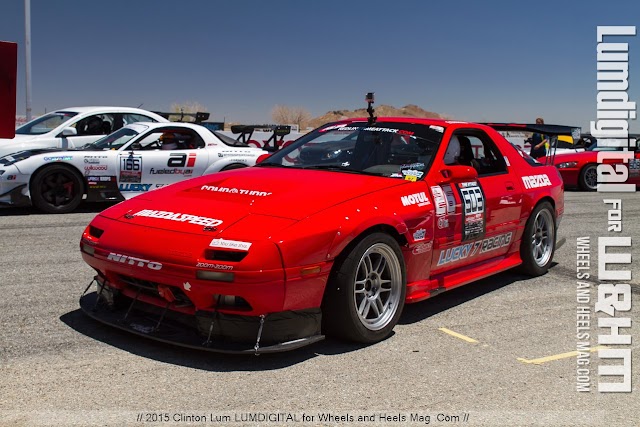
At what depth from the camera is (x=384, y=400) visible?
340 centimetres

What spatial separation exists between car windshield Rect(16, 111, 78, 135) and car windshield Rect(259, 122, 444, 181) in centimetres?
658

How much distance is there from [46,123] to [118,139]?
1.79 metres

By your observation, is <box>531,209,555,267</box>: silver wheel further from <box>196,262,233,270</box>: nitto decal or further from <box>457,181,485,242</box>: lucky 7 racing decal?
<box>196,262,233,270</box>: nitto decal

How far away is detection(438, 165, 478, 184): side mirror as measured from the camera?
15.9 ft

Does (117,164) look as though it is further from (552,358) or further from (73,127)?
(552,358)

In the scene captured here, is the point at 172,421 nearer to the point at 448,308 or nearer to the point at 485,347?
the point at 485,347

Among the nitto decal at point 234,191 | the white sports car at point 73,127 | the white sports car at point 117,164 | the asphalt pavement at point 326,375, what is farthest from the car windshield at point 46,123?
the nitto decal at point 234,191

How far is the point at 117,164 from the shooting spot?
962 centimetres

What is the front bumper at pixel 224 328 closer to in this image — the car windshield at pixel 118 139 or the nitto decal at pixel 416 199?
the nitto decal at pixel 416 199

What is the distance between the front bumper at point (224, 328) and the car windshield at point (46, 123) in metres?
7.62

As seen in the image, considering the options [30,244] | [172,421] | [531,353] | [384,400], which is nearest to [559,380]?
[531,353]

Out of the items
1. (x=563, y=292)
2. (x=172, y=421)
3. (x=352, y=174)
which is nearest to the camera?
(x=172, y=421)

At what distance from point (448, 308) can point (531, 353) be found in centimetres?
98

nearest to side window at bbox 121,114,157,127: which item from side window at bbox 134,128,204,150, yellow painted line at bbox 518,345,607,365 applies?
side window at bbox 134,128,204,150
